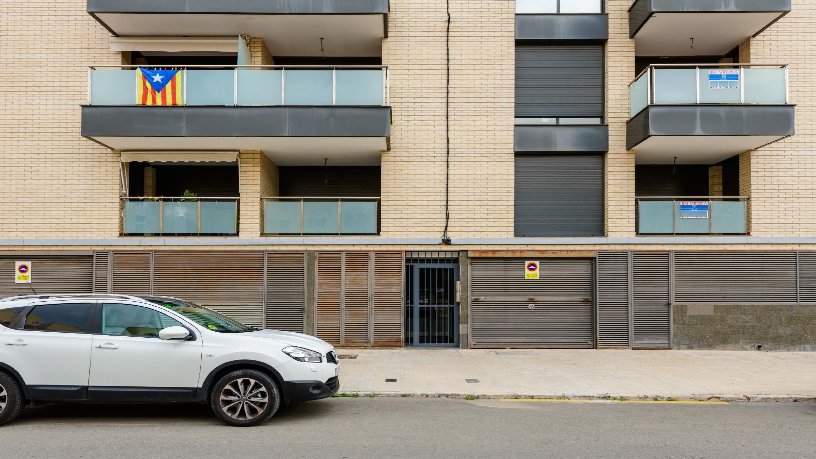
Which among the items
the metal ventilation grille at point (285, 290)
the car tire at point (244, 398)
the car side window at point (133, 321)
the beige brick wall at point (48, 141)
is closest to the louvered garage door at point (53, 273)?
the beige brick wall at point (48, 141)

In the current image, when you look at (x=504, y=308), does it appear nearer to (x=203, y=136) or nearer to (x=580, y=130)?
(x=580, y=130)

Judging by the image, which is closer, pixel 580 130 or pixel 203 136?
pixel 203 136

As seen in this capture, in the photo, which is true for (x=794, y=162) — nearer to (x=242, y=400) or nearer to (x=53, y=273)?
(x=242, y=400)

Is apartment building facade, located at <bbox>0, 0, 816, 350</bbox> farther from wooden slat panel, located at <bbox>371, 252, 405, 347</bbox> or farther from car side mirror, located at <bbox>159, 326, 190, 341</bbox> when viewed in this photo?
car side mirror, located at <bbox>159, 326, 190, 341</bbox>

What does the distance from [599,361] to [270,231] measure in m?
7.58

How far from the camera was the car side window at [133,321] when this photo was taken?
7.40m

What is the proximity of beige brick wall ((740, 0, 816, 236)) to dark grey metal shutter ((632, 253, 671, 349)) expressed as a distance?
2.37 m

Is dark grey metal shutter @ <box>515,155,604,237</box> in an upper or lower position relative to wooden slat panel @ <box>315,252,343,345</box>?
upper

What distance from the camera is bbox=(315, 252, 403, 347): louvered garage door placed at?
45.3 ft

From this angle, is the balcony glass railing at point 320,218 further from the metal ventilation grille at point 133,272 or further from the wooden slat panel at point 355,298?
the metal ventilation grille at point 133,272

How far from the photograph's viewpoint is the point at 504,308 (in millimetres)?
13984

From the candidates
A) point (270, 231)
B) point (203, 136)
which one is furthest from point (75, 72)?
point (270, 231)

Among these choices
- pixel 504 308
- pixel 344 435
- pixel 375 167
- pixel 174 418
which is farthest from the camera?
pixel 375 167

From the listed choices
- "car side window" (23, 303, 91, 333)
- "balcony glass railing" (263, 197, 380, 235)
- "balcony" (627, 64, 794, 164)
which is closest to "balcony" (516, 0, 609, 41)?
"balcony" (627, 64, 794, 164)
